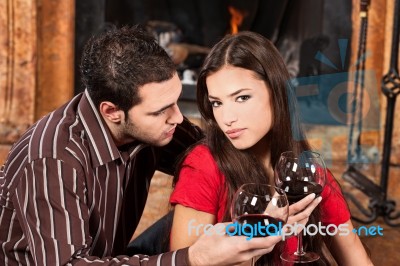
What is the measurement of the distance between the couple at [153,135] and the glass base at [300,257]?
0.03 meters

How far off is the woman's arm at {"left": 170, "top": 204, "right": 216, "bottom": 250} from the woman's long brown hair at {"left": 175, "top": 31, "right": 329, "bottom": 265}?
52mm

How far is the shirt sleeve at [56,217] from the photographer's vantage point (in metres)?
1.38

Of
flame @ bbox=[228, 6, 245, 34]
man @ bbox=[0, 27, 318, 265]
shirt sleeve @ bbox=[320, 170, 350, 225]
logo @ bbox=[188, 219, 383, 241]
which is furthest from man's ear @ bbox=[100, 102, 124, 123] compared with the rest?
flame @ bbox=[228, 6, 245, 34]

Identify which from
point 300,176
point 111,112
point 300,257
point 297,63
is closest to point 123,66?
point 111,112

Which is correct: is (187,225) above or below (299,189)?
below

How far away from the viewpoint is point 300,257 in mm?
1455

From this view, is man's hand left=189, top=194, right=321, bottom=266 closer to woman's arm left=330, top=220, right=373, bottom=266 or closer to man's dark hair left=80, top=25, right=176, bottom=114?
woman's arm left=330, top=220, right=373, bottom=266

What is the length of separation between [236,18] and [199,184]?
1.93 metres

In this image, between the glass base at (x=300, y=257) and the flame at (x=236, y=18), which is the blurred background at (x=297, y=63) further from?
the glass base at (x=300, y=257)

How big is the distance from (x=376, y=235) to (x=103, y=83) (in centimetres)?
169

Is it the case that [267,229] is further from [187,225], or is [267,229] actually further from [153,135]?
[153,135]

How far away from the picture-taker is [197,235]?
1516 mm

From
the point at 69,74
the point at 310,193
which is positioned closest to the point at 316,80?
the point at 69,74

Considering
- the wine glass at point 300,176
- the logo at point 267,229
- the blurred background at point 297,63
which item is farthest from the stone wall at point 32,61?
the wine glass at point 300,176
